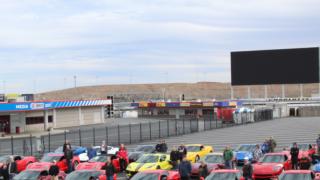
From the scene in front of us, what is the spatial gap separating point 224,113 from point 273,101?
35.6 m

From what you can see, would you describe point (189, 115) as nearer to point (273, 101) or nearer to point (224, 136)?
point (273, 101)

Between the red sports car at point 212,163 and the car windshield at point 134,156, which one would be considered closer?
the red sports car at point 212,163

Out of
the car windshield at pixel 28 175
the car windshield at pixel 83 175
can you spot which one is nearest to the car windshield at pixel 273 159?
the car windshield at pixel 83 175

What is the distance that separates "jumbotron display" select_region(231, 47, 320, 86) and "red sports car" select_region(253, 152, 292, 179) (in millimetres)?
67530

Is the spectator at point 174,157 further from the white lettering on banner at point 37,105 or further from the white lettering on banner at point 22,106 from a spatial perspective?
the white lettering on banner at point 37,105

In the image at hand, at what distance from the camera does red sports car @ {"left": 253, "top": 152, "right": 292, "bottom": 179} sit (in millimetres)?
22484

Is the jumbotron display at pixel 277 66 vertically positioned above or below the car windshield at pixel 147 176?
above

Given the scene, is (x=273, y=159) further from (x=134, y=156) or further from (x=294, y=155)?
(x=134, y=156)

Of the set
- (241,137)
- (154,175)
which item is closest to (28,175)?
(154,175)

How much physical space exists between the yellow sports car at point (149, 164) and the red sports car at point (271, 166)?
460 cm

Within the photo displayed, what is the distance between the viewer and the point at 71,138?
5222 cm

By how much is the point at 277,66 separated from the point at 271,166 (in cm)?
7113

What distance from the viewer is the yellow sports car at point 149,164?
25078mm

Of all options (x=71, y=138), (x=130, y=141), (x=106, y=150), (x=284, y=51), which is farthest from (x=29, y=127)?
(x=284, y=51)
